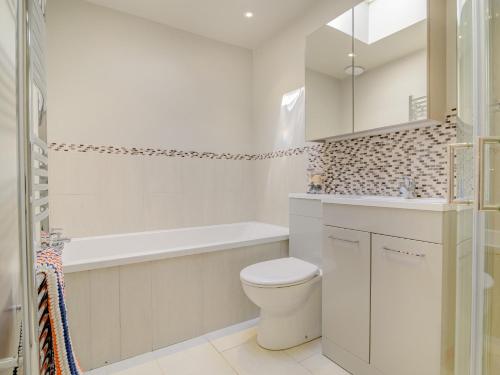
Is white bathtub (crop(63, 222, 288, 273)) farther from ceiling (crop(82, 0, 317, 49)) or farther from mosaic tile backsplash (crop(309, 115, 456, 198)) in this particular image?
ceiling (crop(82, 0, 317, 49))

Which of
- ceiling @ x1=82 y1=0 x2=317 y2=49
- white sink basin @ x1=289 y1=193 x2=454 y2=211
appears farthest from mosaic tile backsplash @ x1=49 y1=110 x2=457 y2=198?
ceiling @ x1=82 y1=0 x2=317 y2=49

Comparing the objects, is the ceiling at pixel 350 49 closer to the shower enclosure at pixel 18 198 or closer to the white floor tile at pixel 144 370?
the shower enclosure at pixel 18 198

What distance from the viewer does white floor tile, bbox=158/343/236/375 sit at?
1.62 metres

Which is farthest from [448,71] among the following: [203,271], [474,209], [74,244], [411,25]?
[74,244]

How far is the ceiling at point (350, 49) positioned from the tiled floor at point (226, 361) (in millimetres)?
1887

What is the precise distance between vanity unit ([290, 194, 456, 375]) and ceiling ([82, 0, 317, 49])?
182 centimetres

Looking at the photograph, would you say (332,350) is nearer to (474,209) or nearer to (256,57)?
(474,209)

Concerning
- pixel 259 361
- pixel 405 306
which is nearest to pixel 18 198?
pixel 405 306

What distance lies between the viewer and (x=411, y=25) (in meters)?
1.56

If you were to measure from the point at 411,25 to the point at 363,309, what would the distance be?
1593 mm

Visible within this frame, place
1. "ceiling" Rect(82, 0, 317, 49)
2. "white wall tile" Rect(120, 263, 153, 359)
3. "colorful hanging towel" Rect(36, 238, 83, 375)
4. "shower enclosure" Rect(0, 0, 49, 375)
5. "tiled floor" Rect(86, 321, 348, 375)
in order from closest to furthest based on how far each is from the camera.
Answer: "shower enclosure" Rect(0, 0, 49, 375) < "colorful hanging towel" Rect(36, 238, 83, 375) < "tiled floor" Rect(86, 321, 348, 375) < "white wall tile" Rect(120, 263, 153, 359) < "ceiling" Rect(82, 0, 317, 49)

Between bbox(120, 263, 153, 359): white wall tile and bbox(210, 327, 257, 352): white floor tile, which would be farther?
bbox(210, 327, 257, 352): white floor tile

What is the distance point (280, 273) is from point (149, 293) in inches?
34.0

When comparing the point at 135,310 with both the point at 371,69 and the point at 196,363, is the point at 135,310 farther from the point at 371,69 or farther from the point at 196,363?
the point at 371,69
